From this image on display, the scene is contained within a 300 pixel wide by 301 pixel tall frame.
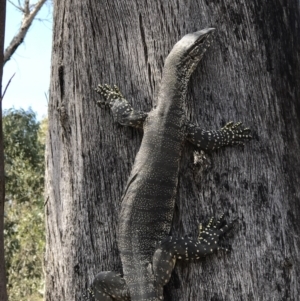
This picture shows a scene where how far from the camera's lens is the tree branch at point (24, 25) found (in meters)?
12.1

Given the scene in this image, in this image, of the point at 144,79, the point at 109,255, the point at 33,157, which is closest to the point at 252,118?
the point at 144,79

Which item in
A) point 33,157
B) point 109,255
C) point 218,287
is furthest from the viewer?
point 33,157

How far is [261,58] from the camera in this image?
9.99ft

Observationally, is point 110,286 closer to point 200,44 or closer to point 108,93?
point 108,93

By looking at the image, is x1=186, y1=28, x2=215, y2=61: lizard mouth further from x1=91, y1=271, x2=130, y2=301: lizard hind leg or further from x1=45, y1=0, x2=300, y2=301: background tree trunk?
x1=91, y1=271, x2=130, y2=301: lizard hind leg

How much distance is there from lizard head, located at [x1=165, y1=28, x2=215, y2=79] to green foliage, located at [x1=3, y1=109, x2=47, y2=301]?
10370 mm

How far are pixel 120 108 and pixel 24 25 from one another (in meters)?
10.9

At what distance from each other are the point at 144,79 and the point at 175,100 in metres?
0.26

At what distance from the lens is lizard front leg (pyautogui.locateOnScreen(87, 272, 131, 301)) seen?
2.76 meters

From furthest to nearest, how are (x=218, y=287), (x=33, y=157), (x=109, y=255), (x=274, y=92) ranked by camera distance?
(x=33, y=157)
(x=274, y=92)
(x=109, y=255)
(x=218, y=287)

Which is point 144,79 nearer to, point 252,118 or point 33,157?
point 252,118

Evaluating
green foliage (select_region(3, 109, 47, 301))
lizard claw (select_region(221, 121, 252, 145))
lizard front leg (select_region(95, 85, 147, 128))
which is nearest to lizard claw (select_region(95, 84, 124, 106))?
lizard front leg (select_region(95, 85, 147, 128))

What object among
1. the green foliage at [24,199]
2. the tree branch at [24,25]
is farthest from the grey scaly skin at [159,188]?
the green foliage at [24,199]

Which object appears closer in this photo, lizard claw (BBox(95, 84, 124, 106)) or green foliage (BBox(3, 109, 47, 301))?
lizard claw (BBox(95, 84, 124, 106))
